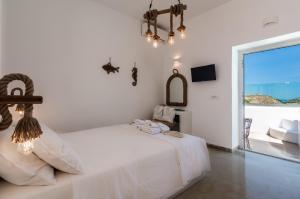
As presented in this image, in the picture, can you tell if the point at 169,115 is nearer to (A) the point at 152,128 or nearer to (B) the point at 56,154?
(A) the point at 152,128

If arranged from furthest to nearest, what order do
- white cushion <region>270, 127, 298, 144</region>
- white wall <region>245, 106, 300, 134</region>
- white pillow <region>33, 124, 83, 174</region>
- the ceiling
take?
1. the ceiling
2. white cushion <region>270, 127, 298, 144</region>
3. white wall <region>245, 106, 300, 134</region>
4. white pillow <region>33, 124, 83, 174</region>

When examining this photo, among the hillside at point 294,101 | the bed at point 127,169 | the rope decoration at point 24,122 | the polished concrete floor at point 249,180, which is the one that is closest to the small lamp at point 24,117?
the rope decoration at point 24,122

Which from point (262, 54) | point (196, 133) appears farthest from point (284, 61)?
point (196, 133)

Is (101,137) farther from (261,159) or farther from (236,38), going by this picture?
(236,38)

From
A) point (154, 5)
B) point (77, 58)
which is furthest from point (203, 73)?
point (77, 58)

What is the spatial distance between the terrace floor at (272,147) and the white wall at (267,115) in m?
0.18

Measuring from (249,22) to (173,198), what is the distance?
328 cm

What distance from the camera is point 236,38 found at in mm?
3229

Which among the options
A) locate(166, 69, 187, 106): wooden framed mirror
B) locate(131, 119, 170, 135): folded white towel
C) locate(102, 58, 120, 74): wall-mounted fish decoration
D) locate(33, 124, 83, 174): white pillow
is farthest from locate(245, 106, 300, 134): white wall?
locate(33, 124, 83, 174): white pillow

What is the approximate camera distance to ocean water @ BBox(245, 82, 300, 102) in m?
2.84

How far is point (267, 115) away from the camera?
10.9 feet

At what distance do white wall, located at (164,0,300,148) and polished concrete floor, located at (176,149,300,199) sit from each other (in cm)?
65

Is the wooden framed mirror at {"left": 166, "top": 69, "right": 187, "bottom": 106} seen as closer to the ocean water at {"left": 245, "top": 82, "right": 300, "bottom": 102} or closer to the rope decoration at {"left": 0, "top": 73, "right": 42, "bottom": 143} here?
the ocean water at {"left": 245, "top": 82, "right": 300, "bottom": 102}

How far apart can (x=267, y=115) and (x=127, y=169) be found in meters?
3.25
